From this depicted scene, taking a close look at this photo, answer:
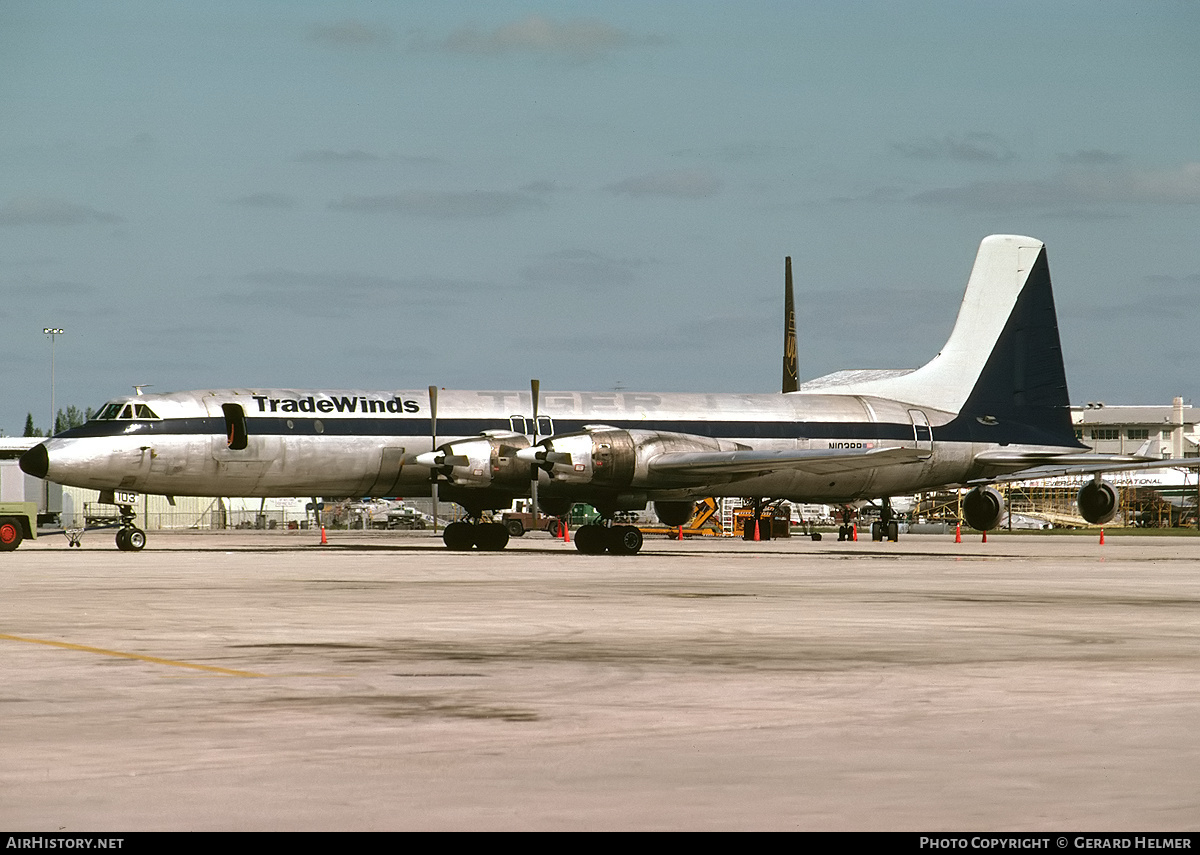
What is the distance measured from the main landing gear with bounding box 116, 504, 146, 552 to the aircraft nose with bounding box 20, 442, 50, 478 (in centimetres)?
385

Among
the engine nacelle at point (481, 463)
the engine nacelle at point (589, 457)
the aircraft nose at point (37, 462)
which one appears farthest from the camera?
the engine nacelle at point (481, 463)

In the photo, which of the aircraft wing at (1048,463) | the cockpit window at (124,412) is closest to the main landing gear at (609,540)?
the cockpit window at (124,412)

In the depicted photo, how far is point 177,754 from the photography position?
344 inches

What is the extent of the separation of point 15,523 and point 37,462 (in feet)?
25.1

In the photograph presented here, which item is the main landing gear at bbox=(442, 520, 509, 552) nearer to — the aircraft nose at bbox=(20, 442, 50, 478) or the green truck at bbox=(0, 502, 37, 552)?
the aircraft nose at bbox=(20, 442, 50, 478)

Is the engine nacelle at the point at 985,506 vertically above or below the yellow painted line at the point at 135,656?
above

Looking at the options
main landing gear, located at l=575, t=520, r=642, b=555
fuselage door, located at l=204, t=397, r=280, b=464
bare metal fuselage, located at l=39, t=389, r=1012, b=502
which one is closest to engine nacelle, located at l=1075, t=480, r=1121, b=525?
bare metal fuselage, located at l=39, t=389, r=1012, b=502

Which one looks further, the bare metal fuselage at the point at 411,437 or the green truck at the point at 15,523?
the green truck at the point at 15,523

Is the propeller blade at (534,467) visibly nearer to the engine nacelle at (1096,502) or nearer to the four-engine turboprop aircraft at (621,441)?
the four-engine turboprop aircraft at (621,441)

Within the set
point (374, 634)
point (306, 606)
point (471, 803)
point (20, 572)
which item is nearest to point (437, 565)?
point (20, 572)

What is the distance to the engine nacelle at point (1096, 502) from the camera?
4769cm

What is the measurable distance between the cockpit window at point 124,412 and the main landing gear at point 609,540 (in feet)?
42.1

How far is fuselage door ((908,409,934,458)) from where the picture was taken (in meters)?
→ 48.9
